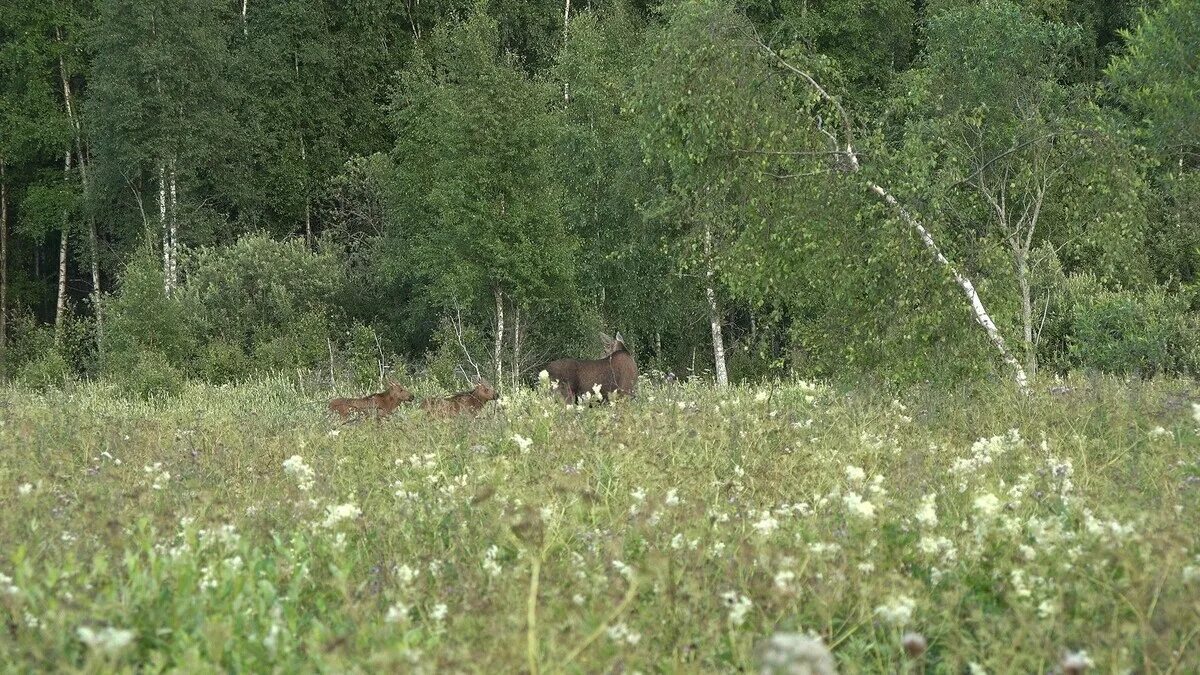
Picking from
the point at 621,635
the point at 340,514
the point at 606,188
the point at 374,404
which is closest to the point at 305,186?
the point at 606,188

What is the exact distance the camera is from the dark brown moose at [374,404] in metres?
13.2

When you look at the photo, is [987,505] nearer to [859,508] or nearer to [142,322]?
[859,508]

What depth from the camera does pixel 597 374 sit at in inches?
596

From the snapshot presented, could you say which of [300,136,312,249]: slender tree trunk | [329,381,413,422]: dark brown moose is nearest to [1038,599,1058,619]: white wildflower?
[329,381,413,422]: dark brown moose

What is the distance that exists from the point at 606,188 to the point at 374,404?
22159 millimetres

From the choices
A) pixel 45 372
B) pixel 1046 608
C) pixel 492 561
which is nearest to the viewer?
pixel 1046 608

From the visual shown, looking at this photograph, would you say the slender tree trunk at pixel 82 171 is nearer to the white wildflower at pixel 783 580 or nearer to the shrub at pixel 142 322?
the shrub at pixel 142 322

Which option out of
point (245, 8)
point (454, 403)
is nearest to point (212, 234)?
point (245, 8)

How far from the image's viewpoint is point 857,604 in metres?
5.60

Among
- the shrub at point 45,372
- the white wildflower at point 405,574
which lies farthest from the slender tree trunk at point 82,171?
the white wildflower at point 405,574

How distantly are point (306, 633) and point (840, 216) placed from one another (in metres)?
9.72

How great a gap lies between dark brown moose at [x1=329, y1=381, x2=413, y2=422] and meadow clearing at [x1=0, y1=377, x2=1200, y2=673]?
2393 millimetres

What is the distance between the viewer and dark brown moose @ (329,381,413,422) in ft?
43.2

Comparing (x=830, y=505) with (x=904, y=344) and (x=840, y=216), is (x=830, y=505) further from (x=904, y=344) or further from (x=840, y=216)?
(x=840, y=216)
